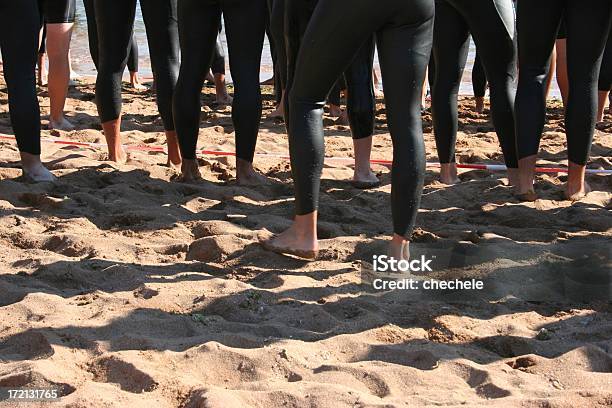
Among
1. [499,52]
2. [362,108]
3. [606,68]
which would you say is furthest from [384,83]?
[606,68]

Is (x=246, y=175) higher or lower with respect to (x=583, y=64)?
lower

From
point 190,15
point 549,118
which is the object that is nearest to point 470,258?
point 190,15

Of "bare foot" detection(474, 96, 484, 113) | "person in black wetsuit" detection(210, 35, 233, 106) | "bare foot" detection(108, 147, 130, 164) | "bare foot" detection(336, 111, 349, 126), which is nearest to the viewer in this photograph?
"bare foot" detection(108, 147, 130, 164)

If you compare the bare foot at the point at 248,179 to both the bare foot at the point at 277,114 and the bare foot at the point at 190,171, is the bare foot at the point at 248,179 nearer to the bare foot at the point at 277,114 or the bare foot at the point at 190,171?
the bare foot at the point at 190,171

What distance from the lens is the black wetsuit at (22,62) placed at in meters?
5.29

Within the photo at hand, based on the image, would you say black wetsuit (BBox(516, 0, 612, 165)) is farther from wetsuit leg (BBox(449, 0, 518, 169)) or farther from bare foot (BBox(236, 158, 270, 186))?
bare foot (BBox(236, 158, 270, 186))

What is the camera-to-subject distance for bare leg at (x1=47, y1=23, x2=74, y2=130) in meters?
6.38

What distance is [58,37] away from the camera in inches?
251

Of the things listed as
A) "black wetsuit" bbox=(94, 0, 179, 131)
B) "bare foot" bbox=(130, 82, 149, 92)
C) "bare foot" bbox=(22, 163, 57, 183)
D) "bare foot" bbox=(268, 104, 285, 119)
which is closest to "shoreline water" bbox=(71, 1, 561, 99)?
"bare foot" bbox=(130, 82, 149, 92)

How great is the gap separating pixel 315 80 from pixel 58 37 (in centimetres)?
291

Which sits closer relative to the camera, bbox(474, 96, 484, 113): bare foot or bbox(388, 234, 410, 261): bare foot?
bbox(388, 234, 410, 261): bare foot

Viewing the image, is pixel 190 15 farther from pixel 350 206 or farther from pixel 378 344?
pixel 378 344

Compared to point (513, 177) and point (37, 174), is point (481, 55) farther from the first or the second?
point (37, 174)

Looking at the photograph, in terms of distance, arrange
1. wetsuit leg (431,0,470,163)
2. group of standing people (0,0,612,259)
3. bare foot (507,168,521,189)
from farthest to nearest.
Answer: bare foot (507,168,521,189), wetsuit leg (431,0,470,163), group of standing people (0,0,612,259)
